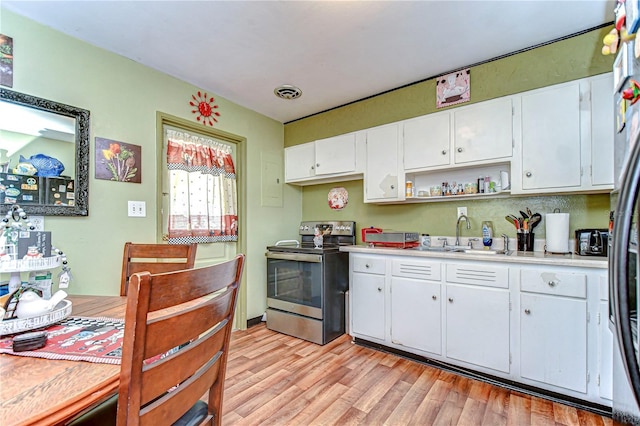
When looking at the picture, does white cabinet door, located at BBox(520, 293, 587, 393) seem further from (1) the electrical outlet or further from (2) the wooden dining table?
(1) the electrical outlet

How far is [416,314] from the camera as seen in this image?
2.35 m

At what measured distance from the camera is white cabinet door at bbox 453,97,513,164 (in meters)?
Result: 2.21

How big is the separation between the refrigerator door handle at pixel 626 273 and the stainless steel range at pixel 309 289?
2.11 m

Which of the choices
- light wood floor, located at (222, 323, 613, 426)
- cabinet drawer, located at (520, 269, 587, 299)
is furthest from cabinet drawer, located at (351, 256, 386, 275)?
cabinet drawer, located at (520, 269, 587, 299)

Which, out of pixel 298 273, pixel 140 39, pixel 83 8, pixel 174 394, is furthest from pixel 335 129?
pixel 174 394

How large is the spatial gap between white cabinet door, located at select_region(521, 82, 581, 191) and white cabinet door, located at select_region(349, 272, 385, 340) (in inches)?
54.3

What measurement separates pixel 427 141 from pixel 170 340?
8.02ft

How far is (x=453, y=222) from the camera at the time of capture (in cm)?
268

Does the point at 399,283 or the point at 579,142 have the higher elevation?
the point at 579,142

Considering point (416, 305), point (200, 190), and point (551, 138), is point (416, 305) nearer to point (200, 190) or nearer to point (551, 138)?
point (551, 138)

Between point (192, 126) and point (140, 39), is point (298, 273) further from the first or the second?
point (140, 39)

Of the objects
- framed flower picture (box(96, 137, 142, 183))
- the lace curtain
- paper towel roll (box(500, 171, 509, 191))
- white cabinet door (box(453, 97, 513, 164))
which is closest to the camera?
framed flower picture (box(96, 137, 142, 183))

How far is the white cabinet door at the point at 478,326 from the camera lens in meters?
1.98

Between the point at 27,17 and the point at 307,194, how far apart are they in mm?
2768
